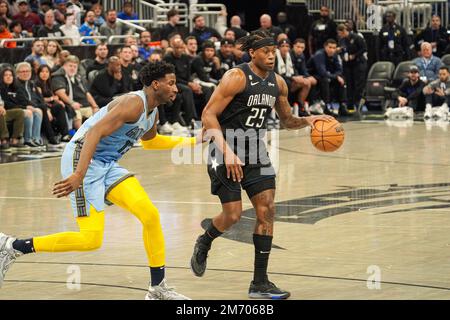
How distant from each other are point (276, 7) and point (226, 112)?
22.2m

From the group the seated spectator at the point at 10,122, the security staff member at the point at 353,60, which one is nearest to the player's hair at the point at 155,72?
the seated spectator at the point at 10,122

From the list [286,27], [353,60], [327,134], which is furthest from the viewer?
[286,27]

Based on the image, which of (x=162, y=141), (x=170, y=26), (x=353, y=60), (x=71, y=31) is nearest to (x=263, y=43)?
(x=162, y=141)

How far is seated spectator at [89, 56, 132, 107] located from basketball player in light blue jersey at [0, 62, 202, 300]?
11698 millimetres

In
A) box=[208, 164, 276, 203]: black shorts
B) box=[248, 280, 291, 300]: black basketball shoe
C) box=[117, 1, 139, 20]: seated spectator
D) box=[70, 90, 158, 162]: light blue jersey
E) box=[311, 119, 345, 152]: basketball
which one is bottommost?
box=[248, 280, 291, 300]: black basketball shoe

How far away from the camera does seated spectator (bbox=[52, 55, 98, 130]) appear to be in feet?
62.6

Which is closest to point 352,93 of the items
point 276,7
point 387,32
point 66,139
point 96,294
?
point 387,32

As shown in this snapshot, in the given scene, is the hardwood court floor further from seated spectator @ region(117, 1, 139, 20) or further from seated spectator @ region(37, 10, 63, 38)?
seated spectator @ region(117, 1, 139, 20)

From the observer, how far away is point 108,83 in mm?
19828

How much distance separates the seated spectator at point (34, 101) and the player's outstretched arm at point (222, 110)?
33.9ft

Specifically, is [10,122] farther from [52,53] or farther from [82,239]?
[82,239]

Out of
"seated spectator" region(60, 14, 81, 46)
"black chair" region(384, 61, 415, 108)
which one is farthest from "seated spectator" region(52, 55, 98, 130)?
"black chair" region(384, 61, 415, 108)

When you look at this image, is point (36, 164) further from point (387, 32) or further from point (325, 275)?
point (387, 32)

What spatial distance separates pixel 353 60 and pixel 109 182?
18.3m
